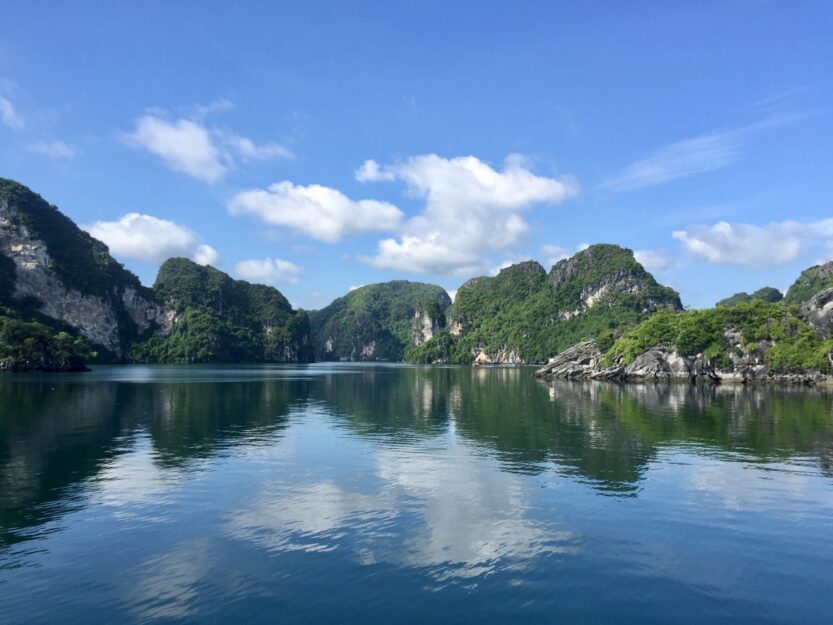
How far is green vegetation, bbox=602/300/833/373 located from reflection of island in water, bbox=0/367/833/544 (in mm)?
26020

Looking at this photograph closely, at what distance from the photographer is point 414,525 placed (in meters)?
21.8

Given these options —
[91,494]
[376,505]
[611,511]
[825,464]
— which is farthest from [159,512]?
[825,464]

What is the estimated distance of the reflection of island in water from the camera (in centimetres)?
3055

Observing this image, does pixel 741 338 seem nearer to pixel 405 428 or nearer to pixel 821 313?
pixel 821 313

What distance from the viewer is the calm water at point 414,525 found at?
1526 cm

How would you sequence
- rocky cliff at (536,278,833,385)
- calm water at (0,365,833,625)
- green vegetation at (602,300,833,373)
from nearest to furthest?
1. calm water at (0,365,833,625)
2. green vegetation at (602,300,833,373)
3. rocky cliff at (536,278,833,385)

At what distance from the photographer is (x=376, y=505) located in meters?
24.5

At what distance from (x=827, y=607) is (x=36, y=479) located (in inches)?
1326

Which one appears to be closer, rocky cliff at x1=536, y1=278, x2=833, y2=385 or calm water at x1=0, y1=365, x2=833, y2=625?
calm water at x1=0, y1=365, x2=833, y2=625

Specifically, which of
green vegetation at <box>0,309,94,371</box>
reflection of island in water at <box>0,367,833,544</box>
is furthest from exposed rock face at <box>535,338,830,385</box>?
green vegetation at <box>0,309,94,371</box>

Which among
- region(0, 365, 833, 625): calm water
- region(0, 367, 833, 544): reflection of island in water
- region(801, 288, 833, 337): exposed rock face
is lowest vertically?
region(0, 365, 833, 625): calm water

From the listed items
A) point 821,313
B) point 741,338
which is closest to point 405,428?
point 741,338

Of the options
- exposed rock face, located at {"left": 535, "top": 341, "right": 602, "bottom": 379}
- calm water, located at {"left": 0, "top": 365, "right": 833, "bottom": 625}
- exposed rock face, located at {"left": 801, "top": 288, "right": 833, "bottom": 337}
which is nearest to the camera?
calm water, located at {"left": 0, "top": 365, "right": 833, "bottom": 625}

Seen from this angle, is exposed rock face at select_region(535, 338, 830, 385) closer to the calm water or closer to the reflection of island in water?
the reflection of island in water
